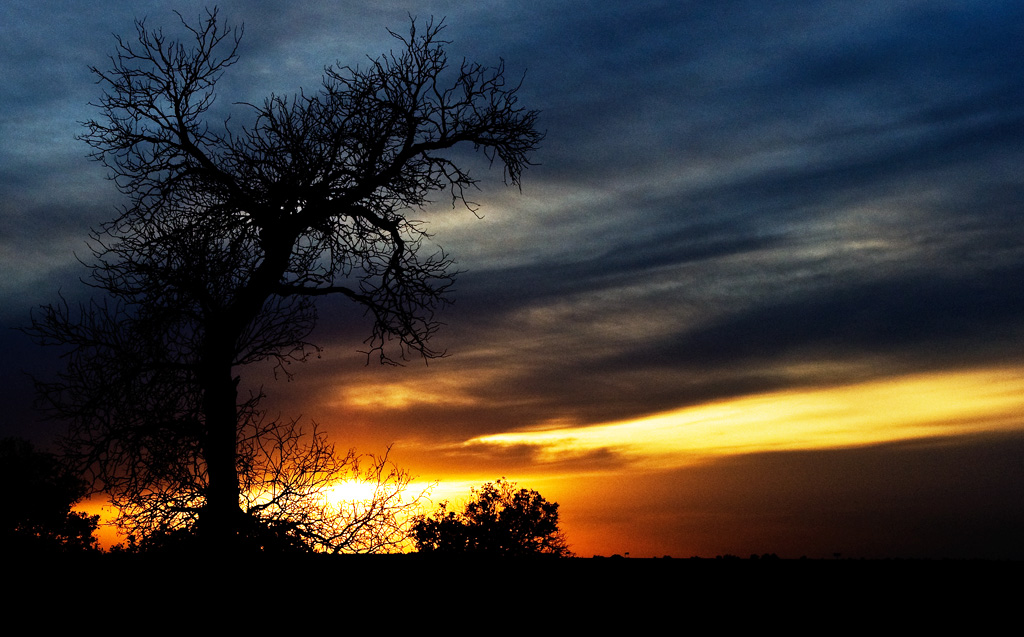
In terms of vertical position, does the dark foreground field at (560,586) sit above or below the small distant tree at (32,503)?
below

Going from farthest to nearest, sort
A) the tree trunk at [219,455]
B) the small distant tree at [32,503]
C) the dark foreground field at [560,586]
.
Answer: the small distant tree at [32,503]
the tree trunk at [219,455]
the dark foreground field at [560,586]

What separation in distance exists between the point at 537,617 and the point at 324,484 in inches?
199

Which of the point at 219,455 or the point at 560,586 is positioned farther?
the point at 219,455

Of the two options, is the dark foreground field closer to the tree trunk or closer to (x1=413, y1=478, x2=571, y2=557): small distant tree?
the tree trunk

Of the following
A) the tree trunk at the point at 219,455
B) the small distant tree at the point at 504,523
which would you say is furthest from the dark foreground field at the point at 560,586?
the small distant tree at the point at 504,523

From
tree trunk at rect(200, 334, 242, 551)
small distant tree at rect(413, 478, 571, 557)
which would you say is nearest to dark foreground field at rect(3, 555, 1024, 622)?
tree trunk at rect(200, 334, 242, 551)

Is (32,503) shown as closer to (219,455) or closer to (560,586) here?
(219,455)

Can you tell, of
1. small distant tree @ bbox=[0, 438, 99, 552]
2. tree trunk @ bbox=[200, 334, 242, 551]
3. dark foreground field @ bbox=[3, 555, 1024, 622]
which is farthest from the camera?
small distant tree @ bbox=[0, 438, 99, 552]

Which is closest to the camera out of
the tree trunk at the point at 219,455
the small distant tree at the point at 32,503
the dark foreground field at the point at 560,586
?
the dark foreground field at the point at 560,586

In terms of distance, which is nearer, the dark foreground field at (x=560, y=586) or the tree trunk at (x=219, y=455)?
the dark foreground field at (x=560, y=586)

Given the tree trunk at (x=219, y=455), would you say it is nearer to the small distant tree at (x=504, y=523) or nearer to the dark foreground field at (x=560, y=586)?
the dark foreground field at (x=560, y=586)

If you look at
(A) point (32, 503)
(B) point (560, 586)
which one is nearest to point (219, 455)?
(B) point (560, 586)

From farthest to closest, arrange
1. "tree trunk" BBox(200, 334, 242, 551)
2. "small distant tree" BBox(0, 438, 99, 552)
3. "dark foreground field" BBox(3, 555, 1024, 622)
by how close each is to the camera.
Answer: "small distant tree" BBox(0, 438, 99, 552) → "tree trunk" BBox(200, 334, 242, 551) → "dark foreground field" BBox(3, 555, 1024, 622)

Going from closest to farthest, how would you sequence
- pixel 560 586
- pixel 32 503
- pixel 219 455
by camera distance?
pixel 560 586, pixel 219 455, pixel 32 503
